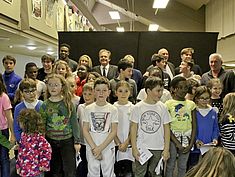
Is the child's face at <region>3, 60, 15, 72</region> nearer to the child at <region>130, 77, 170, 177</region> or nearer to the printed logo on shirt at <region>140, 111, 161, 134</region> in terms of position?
the child at <region>130, 77, 170, 177</region>

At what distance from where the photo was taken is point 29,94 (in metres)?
3.65

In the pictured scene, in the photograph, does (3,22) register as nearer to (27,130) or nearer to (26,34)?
(26,34)

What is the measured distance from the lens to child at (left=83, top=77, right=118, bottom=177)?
3637mm

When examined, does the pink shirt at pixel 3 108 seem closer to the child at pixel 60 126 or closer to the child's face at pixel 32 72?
the child at pixel 60 126

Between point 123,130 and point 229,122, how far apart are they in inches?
44.1

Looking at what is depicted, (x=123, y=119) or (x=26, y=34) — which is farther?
(x=26, y=34)

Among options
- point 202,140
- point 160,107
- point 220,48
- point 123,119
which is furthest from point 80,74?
point 220,48

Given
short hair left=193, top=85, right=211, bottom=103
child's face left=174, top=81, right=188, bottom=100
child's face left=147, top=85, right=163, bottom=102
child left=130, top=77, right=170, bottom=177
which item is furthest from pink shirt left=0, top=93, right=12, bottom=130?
→ short hair left=193, top=85, right=211, bottom=103

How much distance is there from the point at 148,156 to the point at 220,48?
6905mm

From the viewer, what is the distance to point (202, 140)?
153 inches

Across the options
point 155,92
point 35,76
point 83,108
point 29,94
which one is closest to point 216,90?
point 155,92

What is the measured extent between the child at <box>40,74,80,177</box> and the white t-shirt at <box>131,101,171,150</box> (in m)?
0.63

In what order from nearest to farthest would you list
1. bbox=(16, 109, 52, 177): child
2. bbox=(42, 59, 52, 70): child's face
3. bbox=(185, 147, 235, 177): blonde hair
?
bbox=(185, 147, 235, 177): blonde hair → bbox=(16, 109, 52, 177): child → bbox=(42, 59, 52, 70): child's face

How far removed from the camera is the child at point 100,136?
11.9 feet
